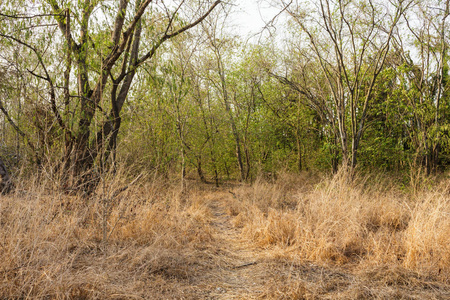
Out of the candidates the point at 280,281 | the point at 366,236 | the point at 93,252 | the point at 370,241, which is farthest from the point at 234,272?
the point at 366,236

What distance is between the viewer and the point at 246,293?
2.96 metres

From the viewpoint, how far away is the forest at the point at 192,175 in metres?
2.97

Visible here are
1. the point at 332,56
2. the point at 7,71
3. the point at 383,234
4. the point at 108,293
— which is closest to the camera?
the point at 108,293

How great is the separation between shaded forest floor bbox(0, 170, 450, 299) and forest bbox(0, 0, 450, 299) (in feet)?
0.08

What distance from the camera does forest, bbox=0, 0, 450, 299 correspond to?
9.74 ft

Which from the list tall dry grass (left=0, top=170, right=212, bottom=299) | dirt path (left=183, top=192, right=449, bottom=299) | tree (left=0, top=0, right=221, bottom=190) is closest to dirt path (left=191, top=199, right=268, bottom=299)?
dirt path (left=183, top=192, right=449, bottom=299)

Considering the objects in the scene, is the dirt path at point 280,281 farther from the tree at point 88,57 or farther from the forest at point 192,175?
the tree at point 88,57

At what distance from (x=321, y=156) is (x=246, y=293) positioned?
994 centimetres

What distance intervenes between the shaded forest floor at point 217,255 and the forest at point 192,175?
0.02 metres

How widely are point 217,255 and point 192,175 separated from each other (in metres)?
8.15

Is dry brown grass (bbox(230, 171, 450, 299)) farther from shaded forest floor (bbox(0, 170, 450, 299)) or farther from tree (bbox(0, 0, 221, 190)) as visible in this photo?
tree (bbox(0, 0, 221, 190))

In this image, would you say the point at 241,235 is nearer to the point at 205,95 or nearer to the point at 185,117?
the point at 185,117

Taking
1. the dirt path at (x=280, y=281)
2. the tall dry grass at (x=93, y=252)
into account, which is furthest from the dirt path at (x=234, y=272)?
the tall dry grass at (x=93, y=252)

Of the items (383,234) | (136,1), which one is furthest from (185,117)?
(383,234)
